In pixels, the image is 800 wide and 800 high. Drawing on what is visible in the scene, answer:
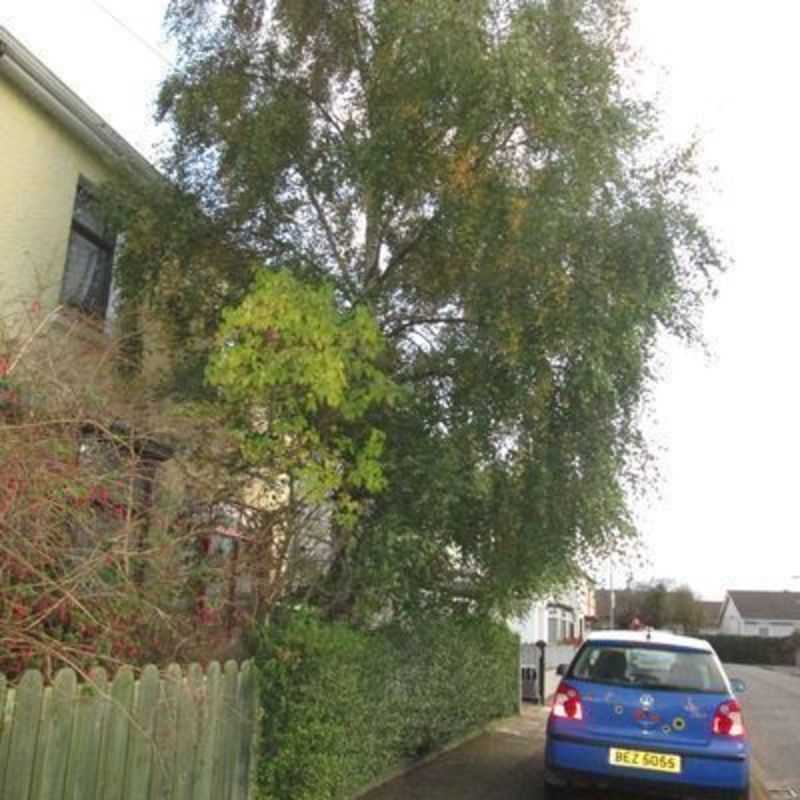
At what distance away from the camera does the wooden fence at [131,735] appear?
4.93m

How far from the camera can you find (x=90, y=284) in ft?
36.2

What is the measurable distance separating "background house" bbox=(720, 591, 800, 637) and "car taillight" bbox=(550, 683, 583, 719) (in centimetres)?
9752

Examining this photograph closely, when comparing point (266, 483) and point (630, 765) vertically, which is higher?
point (266, 483)

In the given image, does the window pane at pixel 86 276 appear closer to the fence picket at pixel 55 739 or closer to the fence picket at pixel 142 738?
the fence picket at pixel 142 738

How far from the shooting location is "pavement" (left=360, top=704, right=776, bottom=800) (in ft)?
30.9

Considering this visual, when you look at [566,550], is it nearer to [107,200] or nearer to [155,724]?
[155,724]

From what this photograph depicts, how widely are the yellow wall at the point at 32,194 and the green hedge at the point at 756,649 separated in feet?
218

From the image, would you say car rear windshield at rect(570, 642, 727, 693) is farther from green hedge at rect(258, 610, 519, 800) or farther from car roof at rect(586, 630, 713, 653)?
green hedge at rect(258, 610, 519, 800)

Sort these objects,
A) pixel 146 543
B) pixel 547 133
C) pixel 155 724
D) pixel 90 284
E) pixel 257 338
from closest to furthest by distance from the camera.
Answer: pixel 155 724
pixel 146 543
pixel 257 338
pixel 547 133
pixel 90 284

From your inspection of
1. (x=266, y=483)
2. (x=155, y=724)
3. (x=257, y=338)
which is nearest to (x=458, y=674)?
(x=266, y=483)

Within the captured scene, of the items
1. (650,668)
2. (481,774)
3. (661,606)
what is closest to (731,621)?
(661,606)

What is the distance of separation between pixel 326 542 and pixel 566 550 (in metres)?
2.27

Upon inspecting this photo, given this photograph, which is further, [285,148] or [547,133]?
[285,148]

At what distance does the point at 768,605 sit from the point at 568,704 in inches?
4068
